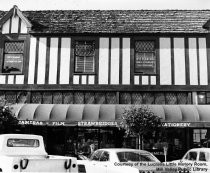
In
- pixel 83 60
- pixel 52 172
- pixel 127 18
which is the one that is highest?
pixel 127 18

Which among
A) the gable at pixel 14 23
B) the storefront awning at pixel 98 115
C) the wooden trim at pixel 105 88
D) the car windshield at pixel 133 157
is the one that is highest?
the gable at pixel 14 23

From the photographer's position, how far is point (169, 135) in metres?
17.8

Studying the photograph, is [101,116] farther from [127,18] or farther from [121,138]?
[127,18]

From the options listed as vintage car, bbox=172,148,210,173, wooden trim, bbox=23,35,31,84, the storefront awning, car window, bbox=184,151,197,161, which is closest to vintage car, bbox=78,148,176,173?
vintage car, bbox=172,148,210,173

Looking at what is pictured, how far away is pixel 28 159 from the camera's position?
7992 millimetres

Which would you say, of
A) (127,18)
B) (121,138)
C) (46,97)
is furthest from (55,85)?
(127,18)

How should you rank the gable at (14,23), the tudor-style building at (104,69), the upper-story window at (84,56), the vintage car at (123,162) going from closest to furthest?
1. the vintage car at (123,162)
2. the tudor-style building at (104,69)
3. the upper-story window at (84,56)
4. the gable at (14,23)

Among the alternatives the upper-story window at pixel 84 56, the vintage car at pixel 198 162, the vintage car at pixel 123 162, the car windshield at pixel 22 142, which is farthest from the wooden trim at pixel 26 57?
the vintage car at pixel 198 162

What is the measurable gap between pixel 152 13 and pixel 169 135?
704cm

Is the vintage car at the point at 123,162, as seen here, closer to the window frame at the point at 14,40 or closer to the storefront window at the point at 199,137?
the storefront window at the point at 199,137

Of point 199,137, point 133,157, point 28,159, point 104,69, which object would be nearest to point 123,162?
point 133,157

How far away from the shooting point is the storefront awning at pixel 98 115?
16.2m

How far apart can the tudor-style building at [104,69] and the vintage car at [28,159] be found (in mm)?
6498

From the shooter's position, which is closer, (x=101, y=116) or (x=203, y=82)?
(x=101, y=116)
